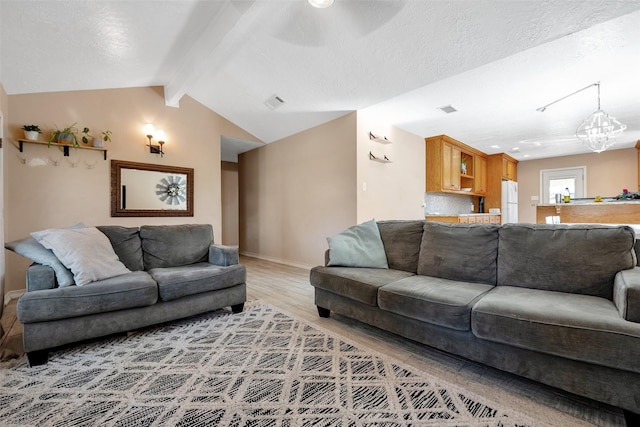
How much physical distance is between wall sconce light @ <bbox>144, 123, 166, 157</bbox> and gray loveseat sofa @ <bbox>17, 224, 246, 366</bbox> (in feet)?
6.31

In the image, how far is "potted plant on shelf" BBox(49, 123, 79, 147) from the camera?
3420 mm

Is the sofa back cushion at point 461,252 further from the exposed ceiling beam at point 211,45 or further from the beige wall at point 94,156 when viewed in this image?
the beige wall at point 94,156

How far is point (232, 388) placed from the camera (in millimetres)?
1510

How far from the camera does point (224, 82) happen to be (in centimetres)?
399

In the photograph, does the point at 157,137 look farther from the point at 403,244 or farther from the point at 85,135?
the point at 403,244

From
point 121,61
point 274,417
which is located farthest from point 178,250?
point 121,61

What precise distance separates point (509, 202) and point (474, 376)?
6.68m

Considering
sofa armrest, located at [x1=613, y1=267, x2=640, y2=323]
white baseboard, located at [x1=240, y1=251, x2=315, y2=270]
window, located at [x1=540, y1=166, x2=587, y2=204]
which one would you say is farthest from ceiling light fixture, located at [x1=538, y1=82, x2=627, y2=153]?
white baseboard, located at [x1=240, y1=251, x2=315, y2=270]

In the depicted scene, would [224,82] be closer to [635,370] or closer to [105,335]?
[105,335]

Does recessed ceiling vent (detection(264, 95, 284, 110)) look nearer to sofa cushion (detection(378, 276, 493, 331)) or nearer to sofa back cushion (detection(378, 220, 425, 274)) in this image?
sofa back cushion (detection(378, 220, 425, 274))

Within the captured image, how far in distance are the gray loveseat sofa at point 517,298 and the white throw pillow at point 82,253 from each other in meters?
1.66

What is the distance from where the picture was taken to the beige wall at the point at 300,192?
4.21 meters

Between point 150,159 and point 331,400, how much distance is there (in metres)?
4.19

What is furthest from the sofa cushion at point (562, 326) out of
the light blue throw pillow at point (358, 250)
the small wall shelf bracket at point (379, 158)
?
the small wall shelf bracket at point (379, 158)
